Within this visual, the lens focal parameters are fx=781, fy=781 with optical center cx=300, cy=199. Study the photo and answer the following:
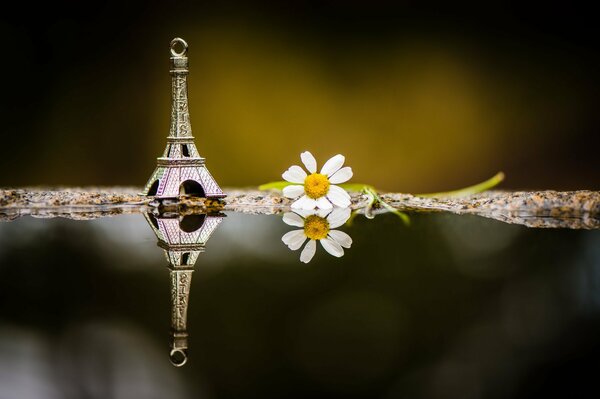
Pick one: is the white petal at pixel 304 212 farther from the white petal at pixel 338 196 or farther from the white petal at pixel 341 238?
the white petal at pixel 341 238

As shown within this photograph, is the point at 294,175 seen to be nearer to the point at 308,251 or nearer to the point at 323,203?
the point at 323,203

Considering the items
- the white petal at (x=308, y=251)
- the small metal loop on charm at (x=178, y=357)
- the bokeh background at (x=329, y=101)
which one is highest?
the bokeh background at (x=329, y=101)

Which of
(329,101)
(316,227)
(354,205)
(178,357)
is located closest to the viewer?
(178,357)

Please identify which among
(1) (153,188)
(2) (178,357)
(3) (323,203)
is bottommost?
(2) (178,357)

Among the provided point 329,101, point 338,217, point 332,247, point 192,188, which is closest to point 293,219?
point 338,217

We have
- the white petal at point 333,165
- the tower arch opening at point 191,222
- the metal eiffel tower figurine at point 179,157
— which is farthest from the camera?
the metal eiffel tower figurine at point 179,157

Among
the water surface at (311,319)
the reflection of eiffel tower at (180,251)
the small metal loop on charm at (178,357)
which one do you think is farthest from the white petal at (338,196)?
the small metal loop on charm at (178,357)
